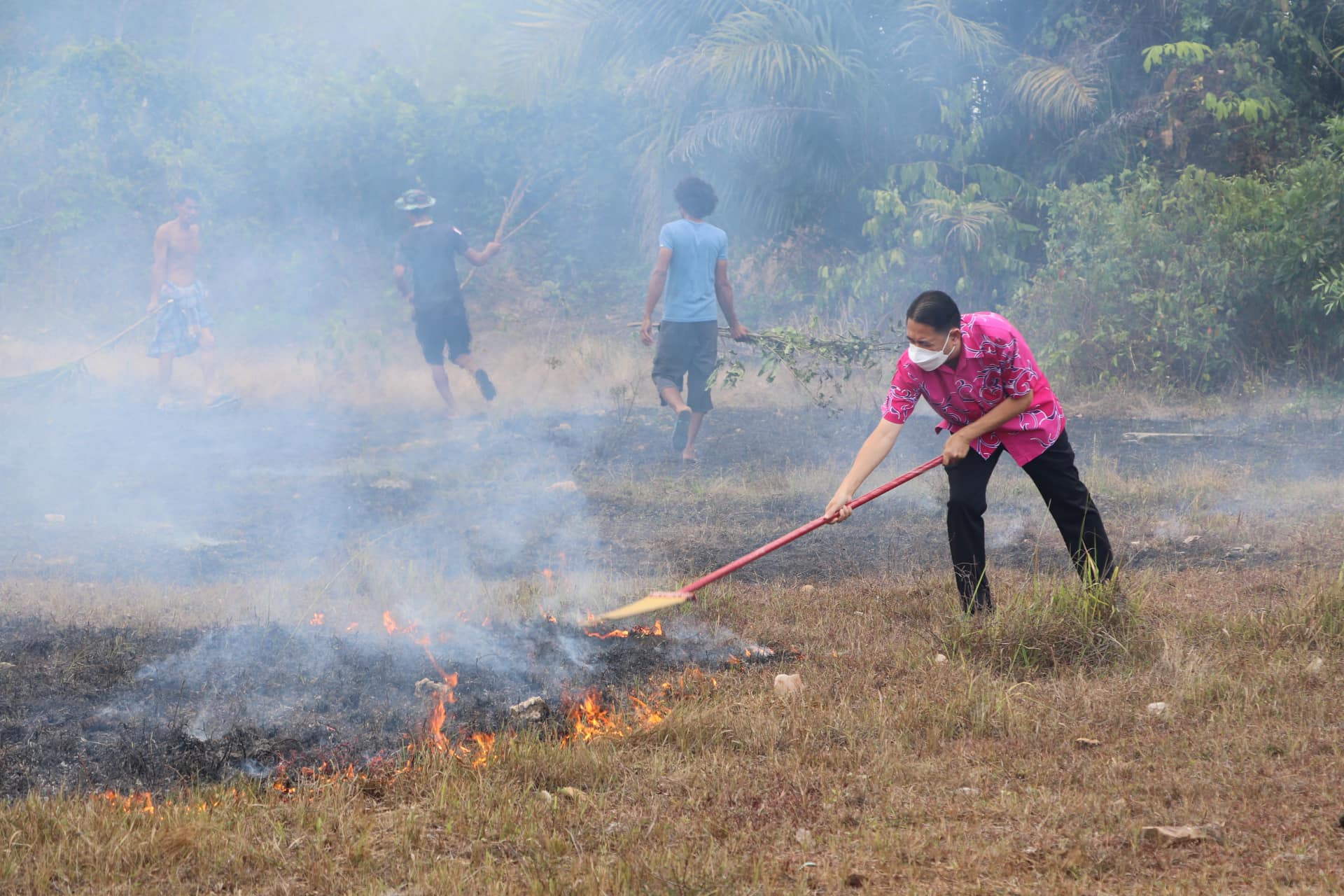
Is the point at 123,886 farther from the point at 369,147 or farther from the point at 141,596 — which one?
the point at 369,147

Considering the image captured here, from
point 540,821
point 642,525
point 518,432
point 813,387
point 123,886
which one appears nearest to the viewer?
point 123,886

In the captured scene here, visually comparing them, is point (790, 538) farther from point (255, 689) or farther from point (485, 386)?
point (485, 386)

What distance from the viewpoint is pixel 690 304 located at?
8172 millimetres

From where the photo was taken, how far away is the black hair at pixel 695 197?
7.95 meters

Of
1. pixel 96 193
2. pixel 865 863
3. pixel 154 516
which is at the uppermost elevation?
pixel 96 193

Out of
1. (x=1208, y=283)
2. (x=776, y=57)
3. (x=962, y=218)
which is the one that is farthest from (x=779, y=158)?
(x=1208, y=283)

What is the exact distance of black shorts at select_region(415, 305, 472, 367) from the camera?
997 cm

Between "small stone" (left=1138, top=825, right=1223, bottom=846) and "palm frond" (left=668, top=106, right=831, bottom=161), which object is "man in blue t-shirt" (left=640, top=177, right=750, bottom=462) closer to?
"palm frond" (left=668, top=106, right=831, bottom=161)

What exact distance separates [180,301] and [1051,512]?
9113 millimetres

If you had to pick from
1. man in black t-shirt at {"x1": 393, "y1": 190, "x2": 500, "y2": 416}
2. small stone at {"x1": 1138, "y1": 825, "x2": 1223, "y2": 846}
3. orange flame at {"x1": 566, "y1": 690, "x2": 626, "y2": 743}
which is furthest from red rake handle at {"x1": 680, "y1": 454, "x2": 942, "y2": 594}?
man in black t-shirt at {"x1": 393, "y1": 190, "x2": 500, "y2": 416}

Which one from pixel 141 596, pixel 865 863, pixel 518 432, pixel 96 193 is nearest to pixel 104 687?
pixel 141 596

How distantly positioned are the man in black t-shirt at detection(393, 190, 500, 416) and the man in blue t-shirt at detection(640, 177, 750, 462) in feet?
6.74

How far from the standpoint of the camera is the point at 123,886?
8.84 feet

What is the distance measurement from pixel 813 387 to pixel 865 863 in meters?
8.84
